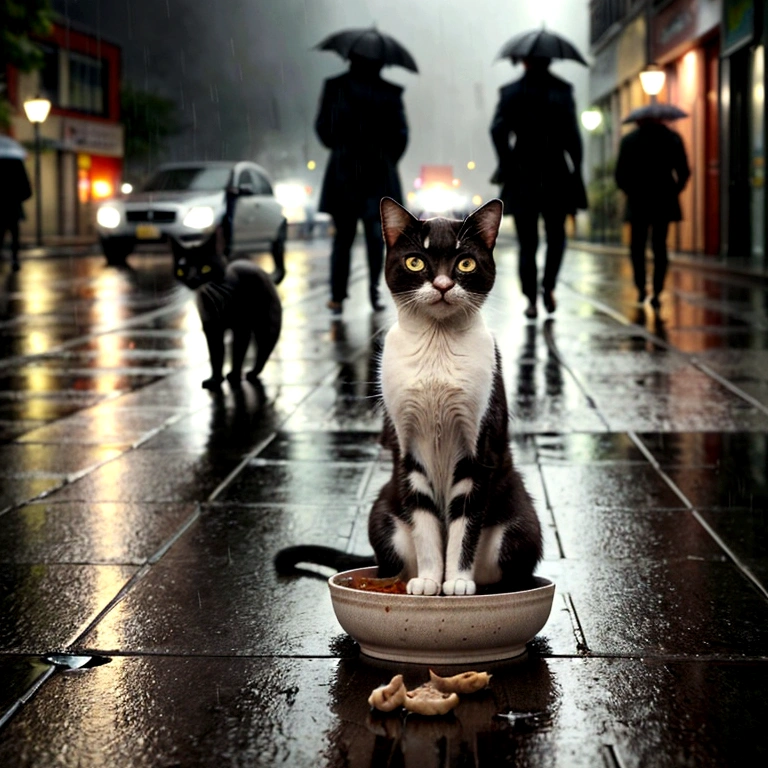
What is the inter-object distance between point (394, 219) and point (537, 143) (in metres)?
9.46

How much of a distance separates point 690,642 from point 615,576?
26.1 inches

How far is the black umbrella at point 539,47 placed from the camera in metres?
12.8

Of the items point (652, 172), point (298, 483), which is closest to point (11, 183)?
point (652, 172)

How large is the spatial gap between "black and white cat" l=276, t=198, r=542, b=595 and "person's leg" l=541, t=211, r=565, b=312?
365 inches

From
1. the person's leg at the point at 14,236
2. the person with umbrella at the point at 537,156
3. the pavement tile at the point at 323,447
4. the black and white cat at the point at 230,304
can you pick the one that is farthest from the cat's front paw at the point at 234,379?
the person's leg at the point at 14,236

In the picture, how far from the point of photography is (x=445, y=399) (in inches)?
124

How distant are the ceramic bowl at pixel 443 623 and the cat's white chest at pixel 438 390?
1.11ft

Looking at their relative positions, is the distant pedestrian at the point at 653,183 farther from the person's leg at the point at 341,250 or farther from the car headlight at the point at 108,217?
the car headlight at the point at 108,217

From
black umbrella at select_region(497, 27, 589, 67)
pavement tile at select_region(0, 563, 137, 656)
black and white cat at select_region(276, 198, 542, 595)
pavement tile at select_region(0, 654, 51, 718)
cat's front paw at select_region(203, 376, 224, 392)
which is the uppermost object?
black umbrella at select_region(497, 27, 589, 67)

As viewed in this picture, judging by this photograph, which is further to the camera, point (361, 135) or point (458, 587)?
point (361, 135)

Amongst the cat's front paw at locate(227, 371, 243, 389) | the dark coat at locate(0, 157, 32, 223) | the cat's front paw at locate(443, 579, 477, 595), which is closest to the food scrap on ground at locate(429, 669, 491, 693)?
the cat's front paw at locate(443, 579, 477, 595)

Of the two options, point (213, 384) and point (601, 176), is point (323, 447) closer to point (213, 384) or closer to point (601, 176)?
point (213, 384)

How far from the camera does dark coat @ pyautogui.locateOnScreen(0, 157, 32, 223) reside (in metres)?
21.1

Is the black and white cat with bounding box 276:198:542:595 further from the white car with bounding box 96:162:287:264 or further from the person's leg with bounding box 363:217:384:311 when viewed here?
the white car with bounding box 96:162:287:264
